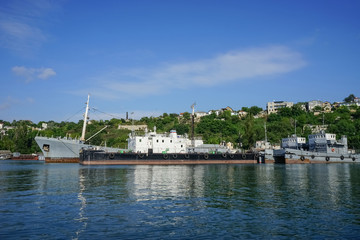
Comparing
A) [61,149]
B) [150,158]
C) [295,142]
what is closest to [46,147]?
[61,149]

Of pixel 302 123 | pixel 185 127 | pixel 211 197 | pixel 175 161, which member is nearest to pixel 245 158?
pixel 175 161

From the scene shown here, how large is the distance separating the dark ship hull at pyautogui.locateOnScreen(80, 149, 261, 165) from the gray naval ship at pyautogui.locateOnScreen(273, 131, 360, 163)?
13.2m

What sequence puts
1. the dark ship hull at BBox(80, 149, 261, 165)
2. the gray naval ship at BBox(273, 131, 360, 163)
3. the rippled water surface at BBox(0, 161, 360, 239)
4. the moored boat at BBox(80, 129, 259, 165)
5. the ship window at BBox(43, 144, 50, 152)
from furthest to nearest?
the gray naval ship at BBox(273, 131, 360, 163), the ship window at BBox(43, 144, 50, 152), the moored boat at BBox(80, 129, 259, 165), the dark ship hull at BBox(80, 149, 261, 165), the rippled water surface at BBox(0, 161, 360, 239)

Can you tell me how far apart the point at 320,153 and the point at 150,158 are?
43.9 meters

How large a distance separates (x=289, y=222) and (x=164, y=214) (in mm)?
6350

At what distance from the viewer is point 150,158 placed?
63656 millimetres

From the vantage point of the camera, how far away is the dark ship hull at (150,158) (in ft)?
202

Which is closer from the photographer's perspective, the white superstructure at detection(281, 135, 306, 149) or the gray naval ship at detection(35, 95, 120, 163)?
the gray naval ship at detection(35, 95, 120, 163)

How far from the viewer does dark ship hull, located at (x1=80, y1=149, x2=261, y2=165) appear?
6150 cm

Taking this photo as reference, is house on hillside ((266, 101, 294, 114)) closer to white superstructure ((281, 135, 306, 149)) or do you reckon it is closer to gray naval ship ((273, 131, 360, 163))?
white superstructure ((281, 135, 306, 149))

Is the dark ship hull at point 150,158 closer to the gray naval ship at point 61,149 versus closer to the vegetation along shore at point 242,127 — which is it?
the gray naval ship at point 61,149

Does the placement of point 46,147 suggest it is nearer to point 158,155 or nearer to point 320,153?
point 158,155

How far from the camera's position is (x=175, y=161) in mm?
64750

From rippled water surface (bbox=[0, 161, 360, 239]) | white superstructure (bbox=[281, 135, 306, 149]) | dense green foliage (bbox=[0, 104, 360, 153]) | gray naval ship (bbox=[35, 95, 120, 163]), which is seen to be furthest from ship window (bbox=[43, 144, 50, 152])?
white superstructure (bbox=[281, 135, 306, 149])
